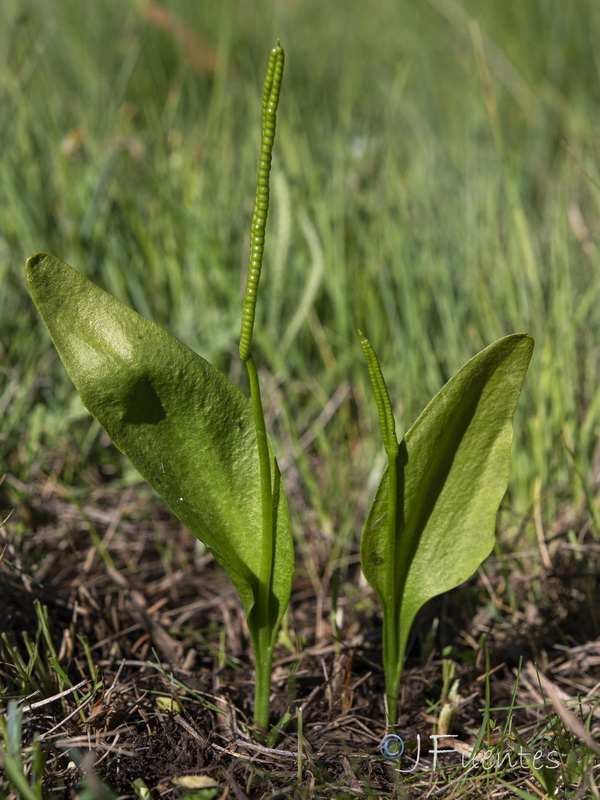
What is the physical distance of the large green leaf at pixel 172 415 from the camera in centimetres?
70

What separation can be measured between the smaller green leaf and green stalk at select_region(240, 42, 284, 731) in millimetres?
104

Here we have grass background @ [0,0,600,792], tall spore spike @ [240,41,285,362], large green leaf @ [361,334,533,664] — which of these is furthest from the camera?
grass background @ [0,0,600,792]

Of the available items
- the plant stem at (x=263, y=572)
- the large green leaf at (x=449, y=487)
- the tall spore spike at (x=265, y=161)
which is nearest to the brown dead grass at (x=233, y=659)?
the plant stem at (x=263, y=572)

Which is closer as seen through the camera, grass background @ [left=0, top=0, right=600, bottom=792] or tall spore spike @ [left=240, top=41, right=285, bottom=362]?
tall spore spike @ [left=240, top=41, right=285, bottom=362]

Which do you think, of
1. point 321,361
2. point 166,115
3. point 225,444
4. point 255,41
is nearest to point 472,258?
point 321,361

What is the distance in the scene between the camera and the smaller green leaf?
2.46 feet

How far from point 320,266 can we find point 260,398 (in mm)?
823

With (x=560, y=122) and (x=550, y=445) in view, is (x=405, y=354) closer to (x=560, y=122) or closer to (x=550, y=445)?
(x=550, y=445)

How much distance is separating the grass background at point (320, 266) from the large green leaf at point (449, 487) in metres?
0.25

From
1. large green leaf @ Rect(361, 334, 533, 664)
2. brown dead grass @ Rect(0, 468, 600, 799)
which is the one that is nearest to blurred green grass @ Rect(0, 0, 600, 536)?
brown dead grass @ Rect(0, 468, 600, 799)

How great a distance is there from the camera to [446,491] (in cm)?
81

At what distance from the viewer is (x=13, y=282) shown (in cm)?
152

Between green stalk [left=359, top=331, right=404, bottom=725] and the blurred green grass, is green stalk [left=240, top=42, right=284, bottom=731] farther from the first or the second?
the blurred green grass

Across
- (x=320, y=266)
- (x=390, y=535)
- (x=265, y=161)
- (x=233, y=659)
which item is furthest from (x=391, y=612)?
(x=320, y=266)
